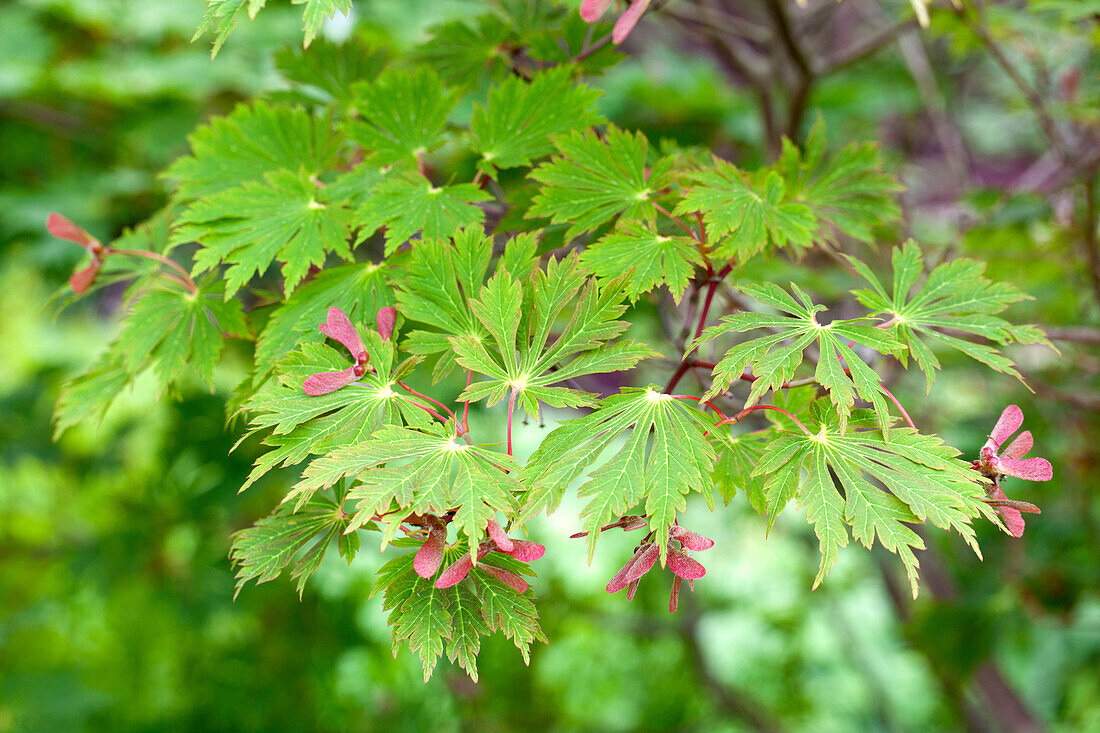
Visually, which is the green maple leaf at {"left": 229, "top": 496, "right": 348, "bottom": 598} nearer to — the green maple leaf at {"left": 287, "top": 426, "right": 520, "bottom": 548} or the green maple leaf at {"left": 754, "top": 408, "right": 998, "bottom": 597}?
A: the green maple leaf at {"left": 287, "top": 426, "right": 520, "bottom": 548}

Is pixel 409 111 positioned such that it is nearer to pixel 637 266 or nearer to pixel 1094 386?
pixel 637 266

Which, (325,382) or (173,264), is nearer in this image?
(325,382)

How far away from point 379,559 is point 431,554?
1808mm

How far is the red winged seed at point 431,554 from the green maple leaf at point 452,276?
14cm

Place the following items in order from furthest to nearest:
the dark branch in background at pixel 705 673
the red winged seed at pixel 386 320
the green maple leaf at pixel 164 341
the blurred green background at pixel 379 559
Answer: the dark branch in background at pixel 705 673 → the blurred green background at pixel 379 559 → the green maple leaf at pixel 164 341 → the red winged seed at pixel 386 320

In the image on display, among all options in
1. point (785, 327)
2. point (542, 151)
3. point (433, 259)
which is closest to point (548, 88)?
point (542, 151)

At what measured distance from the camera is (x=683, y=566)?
0.50 m

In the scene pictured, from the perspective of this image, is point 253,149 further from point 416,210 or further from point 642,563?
point 642,563

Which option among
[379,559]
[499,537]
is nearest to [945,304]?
[499,537]

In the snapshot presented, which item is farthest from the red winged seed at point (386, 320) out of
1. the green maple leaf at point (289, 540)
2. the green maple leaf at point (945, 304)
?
the green maple leaf at point (945, 304)

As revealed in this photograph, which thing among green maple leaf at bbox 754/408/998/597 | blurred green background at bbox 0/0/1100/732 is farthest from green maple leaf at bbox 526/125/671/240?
blurred green background at bbox 0/0/1100/732

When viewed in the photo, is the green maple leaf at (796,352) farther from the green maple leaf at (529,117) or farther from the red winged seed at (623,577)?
the green maple leaf at (529,117)

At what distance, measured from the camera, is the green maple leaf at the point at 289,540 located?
0.56m

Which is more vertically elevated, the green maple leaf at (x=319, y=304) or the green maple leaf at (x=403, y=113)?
the green maple leaf at (x=403, y=113)
